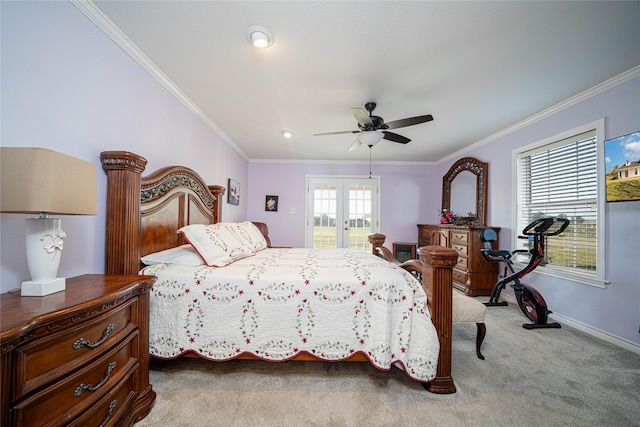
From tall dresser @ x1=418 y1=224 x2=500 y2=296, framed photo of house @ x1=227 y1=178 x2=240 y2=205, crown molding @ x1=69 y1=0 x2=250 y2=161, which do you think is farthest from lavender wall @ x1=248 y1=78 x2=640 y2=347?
crown molding @ x1=69 y1=0 x2=250 y2=161

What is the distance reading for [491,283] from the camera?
357 centimetres

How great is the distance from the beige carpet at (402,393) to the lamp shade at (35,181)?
125cm

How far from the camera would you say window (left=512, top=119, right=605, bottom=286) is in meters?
2.39

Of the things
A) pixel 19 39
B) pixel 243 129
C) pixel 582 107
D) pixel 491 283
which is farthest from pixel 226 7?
pixel 491 283

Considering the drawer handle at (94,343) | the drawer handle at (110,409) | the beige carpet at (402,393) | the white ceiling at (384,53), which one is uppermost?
the white ceiling at (384,53)

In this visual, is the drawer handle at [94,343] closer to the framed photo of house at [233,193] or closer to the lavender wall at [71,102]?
the lavender wall at [71,102]

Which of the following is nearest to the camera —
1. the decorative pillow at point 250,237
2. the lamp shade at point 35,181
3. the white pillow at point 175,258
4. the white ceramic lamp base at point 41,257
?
the lamp shade at point 35,181

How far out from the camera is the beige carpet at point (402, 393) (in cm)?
132

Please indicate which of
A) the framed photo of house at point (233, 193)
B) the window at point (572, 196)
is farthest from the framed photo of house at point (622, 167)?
the framed photo of house at point (233, 193)

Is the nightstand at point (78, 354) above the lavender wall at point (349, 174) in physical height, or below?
below

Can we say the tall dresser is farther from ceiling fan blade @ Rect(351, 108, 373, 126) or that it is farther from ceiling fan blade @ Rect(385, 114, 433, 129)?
ceiling fan blade @ Rect(351, 108, 373, 126)

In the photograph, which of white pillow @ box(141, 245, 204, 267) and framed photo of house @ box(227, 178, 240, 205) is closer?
white pillow @ box(141, 245, 204, 267)

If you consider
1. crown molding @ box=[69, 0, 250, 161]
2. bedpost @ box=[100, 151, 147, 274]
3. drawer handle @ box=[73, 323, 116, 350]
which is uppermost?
crown molding @ box=[69, 0, 250, 161]

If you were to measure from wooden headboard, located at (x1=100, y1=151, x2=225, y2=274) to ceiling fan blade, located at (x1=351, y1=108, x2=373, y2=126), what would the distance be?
5.97 feet
